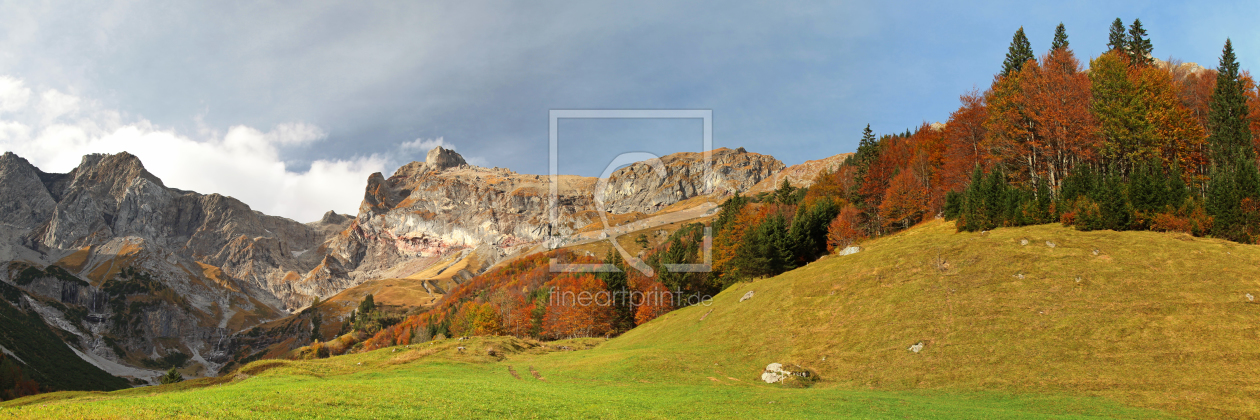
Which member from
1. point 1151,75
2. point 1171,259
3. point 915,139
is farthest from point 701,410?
point 915,139

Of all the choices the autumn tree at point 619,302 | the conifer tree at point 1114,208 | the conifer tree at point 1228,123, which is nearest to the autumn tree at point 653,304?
the autumn tree at point 619,302

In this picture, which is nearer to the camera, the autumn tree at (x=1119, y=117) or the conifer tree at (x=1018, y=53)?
the autumn tree at (x=1119, y=117)

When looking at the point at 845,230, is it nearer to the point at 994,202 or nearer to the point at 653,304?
the point at 994,202

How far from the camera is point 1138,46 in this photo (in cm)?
9062

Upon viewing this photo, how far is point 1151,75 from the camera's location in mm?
70438

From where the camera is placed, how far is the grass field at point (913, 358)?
95.6ft

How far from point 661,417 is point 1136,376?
1350 inches

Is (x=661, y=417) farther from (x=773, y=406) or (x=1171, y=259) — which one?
(x=1171, y=259)

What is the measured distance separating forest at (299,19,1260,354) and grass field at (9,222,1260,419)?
4.91 meters

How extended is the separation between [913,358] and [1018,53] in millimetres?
72602

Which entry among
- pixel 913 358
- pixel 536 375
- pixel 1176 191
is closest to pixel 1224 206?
pixel 1176 191

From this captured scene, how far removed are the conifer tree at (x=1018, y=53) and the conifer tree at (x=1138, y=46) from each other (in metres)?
16.6

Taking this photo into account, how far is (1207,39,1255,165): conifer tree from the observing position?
6272 cm

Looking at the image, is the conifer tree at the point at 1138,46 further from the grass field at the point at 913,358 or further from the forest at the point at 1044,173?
the grass field at the point at 913,358
